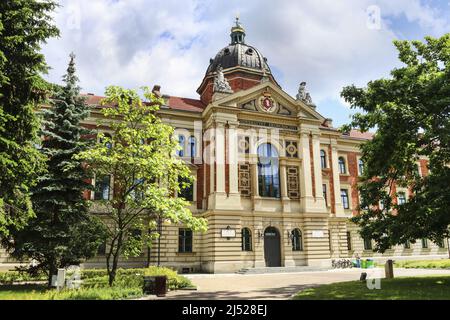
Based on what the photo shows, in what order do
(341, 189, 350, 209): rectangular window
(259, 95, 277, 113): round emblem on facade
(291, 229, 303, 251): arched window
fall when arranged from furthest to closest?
1. (341, 189, 350, 209): rectangular window
2. (259, 95, 277, 113): round emblem on facade
3. (291, 229, 303, 251): arched window

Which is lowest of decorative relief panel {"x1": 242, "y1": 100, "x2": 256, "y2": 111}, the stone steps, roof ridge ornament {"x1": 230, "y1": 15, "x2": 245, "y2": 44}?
the stone steps

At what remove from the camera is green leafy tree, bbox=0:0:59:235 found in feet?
44.7

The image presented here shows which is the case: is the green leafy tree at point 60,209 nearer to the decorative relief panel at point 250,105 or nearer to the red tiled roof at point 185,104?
the red tiled roof at point 185,104

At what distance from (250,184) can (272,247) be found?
18.3ft

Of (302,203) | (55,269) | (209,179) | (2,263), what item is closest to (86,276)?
(55,269)

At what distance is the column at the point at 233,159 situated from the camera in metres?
31.1

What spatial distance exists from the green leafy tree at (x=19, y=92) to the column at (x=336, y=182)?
29647 millimetres

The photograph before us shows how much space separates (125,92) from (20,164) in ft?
18.6

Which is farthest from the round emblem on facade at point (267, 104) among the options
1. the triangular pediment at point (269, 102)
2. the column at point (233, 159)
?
the column at point (233, 159)

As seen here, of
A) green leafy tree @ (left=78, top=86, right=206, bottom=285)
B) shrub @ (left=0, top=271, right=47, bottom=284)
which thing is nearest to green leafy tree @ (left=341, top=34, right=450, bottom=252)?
green leafy tree @ (left=78, top=86, right=206, bottom=285)

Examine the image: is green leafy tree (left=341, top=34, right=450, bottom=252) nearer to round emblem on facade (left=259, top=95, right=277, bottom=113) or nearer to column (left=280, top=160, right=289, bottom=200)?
column (left=280, top=160, right=289, bottom=200)

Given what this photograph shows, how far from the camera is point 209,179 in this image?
3178 centimetres

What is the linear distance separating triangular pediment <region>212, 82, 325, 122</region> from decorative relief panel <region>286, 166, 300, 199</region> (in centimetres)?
503

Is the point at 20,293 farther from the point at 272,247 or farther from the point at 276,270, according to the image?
the point at 272,247
